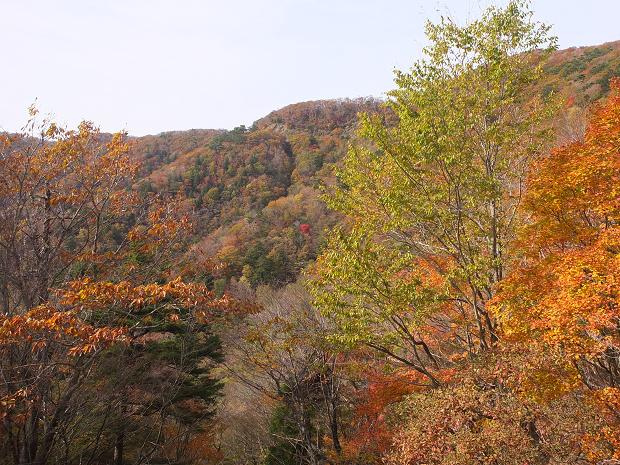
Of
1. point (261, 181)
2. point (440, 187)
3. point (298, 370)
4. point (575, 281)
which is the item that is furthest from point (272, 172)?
point (575, 281)

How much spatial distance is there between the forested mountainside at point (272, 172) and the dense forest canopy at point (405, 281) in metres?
2.04

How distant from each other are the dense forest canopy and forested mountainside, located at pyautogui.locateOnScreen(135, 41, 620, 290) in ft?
6.71

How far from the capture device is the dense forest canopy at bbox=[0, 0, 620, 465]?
6836 mm

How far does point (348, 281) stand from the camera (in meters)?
9.34

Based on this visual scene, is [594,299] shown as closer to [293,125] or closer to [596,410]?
[596,410]

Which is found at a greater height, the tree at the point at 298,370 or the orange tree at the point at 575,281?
the orange tree at the point at 575,281

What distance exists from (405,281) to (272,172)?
68.5m

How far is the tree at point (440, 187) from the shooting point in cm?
914

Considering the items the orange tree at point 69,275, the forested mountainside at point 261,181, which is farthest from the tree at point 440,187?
the forested mountainside at point 261,181

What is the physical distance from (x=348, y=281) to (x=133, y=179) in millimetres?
5671

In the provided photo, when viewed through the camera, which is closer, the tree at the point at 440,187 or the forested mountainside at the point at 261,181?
the tree at the point at 440,187

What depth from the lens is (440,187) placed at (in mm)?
9742

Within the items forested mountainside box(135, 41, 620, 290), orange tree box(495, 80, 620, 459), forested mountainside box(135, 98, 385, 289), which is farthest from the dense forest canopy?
forested mountainside box(135, 98, 385, 289)

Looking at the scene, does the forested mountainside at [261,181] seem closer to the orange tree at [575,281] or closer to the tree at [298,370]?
the tree at [298,370]
